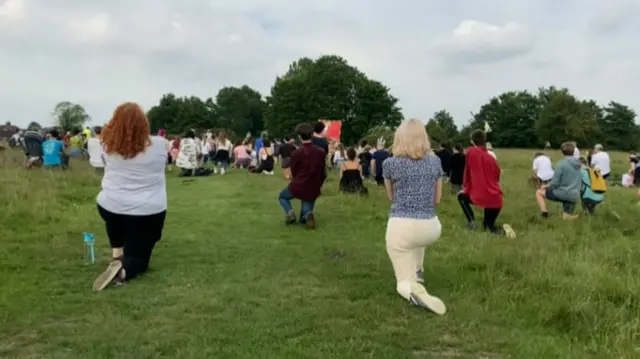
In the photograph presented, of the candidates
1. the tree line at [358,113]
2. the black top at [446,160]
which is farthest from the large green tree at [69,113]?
the black top at [446,160]

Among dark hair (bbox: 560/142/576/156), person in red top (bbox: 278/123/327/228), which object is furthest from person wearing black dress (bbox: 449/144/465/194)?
person in red top (bbox: 278/123/327/228)

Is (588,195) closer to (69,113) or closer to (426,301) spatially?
(426,301)

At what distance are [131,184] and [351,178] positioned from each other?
957 centimetres

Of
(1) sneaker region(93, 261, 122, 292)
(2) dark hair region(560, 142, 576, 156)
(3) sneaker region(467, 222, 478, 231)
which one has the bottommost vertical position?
Answer: (3) sneaker region(467, 222, 478, 231)

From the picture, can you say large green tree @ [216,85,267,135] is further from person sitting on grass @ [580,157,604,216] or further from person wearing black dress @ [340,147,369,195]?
person sitting on grass @ [580,157,604,216]

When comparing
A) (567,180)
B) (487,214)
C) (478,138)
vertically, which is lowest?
(487,214)

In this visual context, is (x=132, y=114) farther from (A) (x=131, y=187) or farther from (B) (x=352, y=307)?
(B) (x=352, y=307)

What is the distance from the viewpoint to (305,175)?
11.1m

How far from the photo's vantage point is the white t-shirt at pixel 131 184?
693cm

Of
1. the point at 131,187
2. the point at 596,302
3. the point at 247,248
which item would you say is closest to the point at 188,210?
the point at 247,248

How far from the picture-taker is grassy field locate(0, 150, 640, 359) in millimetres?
4914

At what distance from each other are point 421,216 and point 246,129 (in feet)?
401

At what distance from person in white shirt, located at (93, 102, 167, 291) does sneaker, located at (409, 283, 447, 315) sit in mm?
2996

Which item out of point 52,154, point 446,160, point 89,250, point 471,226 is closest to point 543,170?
point 446,160
